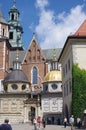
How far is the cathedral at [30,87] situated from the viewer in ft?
190

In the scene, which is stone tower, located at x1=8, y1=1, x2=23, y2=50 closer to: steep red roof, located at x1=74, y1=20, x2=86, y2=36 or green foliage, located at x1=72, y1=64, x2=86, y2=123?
steep red roof, located at x1=74, y1=20, x2=86, y2=36

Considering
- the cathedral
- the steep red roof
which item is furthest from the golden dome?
the steep red roof

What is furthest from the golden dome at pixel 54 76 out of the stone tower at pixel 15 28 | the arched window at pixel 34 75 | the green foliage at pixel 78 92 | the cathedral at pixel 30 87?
the stone tower at pixel 15 28

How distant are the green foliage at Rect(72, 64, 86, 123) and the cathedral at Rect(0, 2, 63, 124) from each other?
18275mm

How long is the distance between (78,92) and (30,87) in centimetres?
3468

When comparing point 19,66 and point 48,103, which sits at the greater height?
point 19,66

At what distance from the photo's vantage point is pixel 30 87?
6688 centimetres

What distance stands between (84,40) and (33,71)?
1466 inches

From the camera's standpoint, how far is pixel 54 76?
60.2m

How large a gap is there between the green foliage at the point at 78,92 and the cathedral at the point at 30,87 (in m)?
18.3

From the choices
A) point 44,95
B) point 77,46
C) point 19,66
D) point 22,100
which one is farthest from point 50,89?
point 77,46

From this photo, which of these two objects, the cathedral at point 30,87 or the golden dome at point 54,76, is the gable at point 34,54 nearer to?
the cathedral at point 30,87

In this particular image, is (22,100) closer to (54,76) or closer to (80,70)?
(54,76)

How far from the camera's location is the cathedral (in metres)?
58.0
